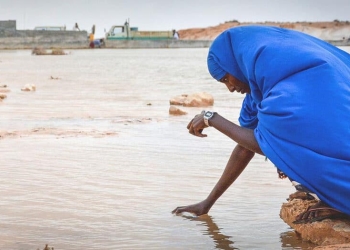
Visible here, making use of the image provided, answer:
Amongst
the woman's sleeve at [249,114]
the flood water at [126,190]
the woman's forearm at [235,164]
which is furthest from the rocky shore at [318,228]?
the woman's sleeve at [249,114]

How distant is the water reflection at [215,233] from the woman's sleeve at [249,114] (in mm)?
506

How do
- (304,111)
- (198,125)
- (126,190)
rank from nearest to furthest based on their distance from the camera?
(304,111)
(198,125)
(126,190)

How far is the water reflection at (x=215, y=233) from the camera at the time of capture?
3457mm

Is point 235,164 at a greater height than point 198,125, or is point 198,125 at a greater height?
point 198,125

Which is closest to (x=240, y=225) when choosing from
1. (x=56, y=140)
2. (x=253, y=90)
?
(x=253, y=90)

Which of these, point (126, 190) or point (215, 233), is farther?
point (126, 190)

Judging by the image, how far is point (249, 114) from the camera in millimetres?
3525

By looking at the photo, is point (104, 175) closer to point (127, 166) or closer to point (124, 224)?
point (127, 166)

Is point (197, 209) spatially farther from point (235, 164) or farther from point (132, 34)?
point (132, 34)

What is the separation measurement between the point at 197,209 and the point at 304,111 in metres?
1.09

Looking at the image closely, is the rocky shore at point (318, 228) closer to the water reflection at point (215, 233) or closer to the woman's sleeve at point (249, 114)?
the water reflection at point (215, 233)

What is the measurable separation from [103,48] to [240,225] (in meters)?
73.5

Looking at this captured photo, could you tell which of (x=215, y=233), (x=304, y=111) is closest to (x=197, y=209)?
(x=215, y=233)

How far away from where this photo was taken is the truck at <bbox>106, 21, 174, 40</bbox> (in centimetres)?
7669
